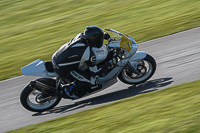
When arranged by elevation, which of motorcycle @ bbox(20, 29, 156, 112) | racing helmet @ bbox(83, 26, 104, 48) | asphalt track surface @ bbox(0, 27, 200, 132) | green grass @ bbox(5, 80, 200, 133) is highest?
racing helmet @ bbox(83, 26, 104, 48)

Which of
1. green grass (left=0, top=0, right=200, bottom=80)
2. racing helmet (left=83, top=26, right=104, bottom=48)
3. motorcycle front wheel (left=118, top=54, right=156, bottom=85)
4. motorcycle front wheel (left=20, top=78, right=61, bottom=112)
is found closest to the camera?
racing helmet (left=83, top=26, right=104, bottom=48)

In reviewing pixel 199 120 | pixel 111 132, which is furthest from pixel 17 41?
pixel 199 120

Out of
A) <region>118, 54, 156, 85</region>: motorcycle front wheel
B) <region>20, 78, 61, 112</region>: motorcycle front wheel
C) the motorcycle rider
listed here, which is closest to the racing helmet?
the motorcycle rider

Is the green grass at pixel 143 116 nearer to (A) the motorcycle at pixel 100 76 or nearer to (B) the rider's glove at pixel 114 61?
(A) the motorcycle at pixel 100 76

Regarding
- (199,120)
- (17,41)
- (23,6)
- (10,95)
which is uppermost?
(23,6)

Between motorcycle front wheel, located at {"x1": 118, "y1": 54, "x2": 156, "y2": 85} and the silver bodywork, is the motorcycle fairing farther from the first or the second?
motorcycle front wheel, located at {"x1": 118, "y1": 54, "x2": 156, "y2": 85}

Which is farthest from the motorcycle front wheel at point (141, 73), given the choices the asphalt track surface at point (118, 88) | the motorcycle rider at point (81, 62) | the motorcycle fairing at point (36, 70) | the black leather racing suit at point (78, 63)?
the motorcycle fairing at point (36, 70)

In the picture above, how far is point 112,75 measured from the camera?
757 cm

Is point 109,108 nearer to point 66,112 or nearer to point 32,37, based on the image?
point 66,112

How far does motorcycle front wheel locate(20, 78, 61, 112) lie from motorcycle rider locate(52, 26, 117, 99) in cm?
38

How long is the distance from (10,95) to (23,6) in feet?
30.5

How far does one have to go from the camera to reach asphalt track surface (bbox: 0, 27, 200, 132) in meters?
7.31

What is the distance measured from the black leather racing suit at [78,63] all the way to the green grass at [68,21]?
131 inches

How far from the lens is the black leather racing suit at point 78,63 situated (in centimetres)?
699
